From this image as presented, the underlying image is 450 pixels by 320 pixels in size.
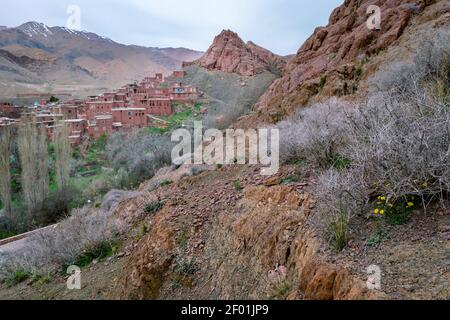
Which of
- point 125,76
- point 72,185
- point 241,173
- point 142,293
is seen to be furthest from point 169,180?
point 125,76

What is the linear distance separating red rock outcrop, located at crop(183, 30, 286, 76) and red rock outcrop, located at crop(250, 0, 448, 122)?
102ft

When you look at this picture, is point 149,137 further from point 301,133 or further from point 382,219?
point 382,219

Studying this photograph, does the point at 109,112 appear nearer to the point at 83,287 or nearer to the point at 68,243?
the point at 68,243

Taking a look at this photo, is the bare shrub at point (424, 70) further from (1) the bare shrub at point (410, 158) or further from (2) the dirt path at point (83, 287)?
(2) the dirt path at point (83, 287)

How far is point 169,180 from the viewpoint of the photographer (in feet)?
31.6

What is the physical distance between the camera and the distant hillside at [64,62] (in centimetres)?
7175

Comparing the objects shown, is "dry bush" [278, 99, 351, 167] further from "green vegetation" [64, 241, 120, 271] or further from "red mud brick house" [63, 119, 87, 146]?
"red mud brick house" [63, 119, 87, 146]

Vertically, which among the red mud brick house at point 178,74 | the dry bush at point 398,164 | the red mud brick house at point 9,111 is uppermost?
the red mud brick house at point 178,74

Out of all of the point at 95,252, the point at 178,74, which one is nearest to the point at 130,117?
the point at 178,74

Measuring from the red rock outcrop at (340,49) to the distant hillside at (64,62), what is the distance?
2132 inches

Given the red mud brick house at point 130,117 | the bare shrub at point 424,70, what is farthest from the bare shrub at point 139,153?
the bare shrub at point 424,70

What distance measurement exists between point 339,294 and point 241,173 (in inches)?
172

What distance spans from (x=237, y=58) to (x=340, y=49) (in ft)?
130

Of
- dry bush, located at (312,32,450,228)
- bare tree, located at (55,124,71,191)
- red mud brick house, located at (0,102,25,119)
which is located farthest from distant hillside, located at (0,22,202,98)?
dry bush, located at (312,32,450,228)
